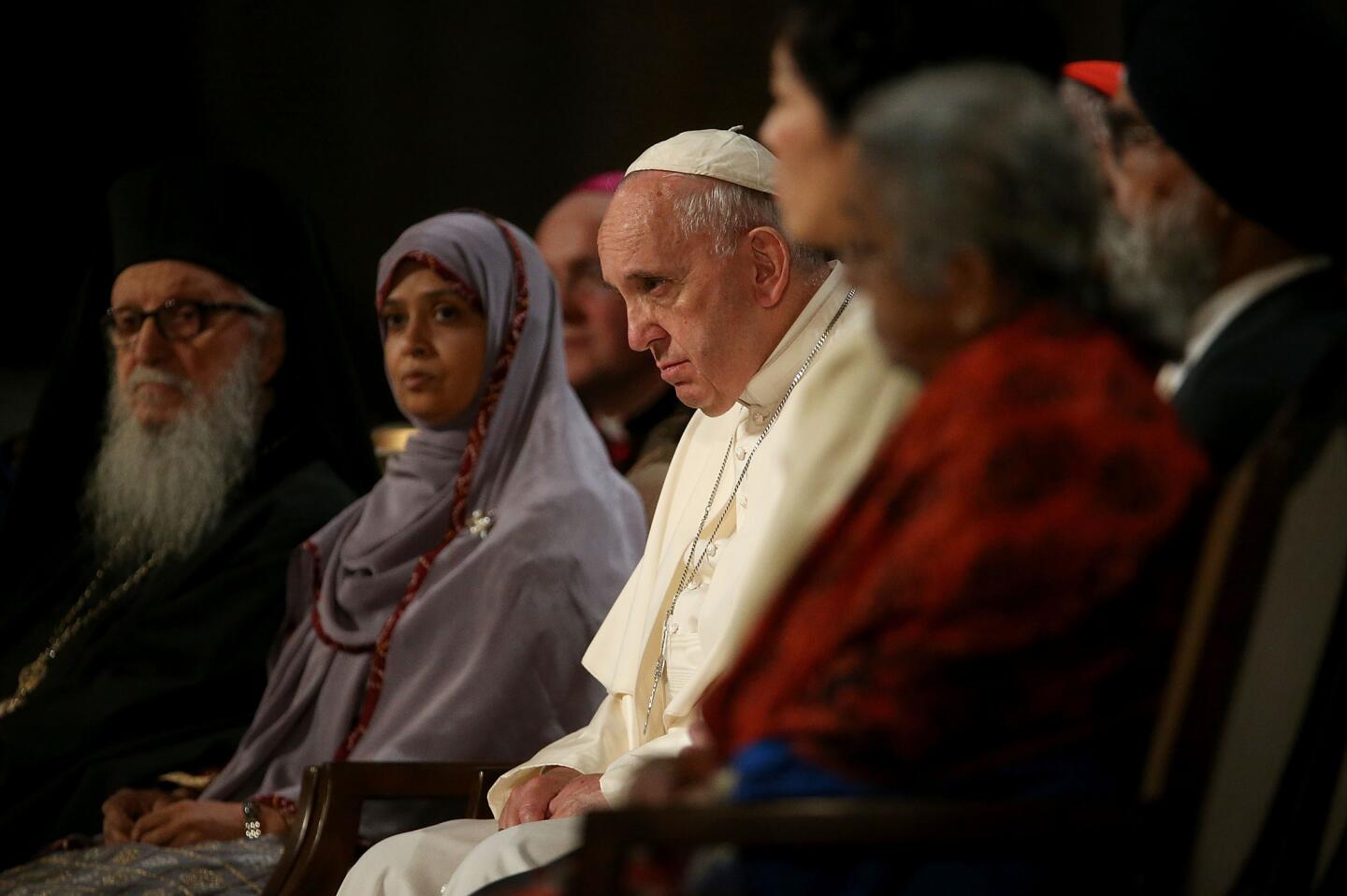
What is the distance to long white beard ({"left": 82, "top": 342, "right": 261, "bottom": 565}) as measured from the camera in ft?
16.1

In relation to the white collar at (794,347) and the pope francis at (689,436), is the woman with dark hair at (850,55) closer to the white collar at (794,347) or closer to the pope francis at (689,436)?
the pope francis at (689,436)

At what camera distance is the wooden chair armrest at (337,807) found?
3.51 m

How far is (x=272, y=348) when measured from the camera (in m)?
5.20

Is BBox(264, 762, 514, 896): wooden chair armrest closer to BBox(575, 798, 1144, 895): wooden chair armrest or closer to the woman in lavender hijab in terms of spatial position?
the woman in lavender hijab

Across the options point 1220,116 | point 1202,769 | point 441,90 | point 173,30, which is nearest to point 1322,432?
point 1202,769

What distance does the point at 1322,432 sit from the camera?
188 cm

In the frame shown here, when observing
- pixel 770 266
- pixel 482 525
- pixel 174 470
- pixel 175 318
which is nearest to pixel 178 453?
pixel 174 470

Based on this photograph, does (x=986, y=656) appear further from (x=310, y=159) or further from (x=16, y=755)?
(x=310, y=159)

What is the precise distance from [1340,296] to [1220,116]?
11.9 inches

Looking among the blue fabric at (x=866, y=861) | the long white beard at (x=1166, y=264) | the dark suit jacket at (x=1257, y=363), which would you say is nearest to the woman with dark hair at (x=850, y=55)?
the long white beard at (x=1166, y=264)

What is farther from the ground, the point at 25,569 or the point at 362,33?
the point at 362,33

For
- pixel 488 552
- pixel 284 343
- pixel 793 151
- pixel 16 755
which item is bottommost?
pixel 16 755

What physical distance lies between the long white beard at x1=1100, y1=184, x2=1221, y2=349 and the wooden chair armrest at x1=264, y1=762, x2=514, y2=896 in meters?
2.06

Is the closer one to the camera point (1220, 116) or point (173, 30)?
point (1220, 116)
